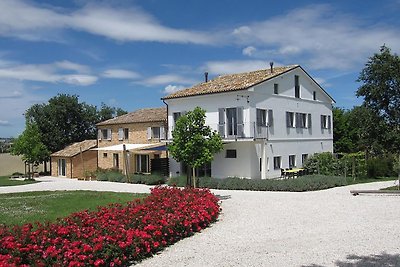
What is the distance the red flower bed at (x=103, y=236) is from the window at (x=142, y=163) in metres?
25.1

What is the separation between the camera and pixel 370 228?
1205cm

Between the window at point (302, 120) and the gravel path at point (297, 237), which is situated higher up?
the window at point (302, 120)

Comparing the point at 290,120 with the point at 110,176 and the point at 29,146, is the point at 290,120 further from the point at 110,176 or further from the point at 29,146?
the point at 29,146

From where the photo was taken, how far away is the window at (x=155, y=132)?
3678 cm

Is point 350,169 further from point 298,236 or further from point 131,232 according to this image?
point 131,232

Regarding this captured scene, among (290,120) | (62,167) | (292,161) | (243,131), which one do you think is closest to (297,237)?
(243,131)

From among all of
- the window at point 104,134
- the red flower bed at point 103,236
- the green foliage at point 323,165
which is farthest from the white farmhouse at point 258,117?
the red flower bed at point 103,236

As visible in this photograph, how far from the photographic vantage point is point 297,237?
11.1 meters

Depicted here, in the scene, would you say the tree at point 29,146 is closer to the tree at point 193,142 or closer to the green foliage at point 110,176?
the green foliage at point 110,176

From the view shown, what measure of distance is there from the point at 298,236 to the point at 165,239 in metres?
3.54

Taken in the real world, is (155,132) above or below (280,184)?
above

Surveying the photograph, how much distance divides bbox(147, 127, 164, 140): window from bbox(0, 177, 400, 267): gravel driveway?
19672mm

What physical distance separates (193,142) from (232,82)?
12.5 meters

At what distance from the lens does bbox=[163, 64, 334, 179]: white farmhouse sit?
29.5m
